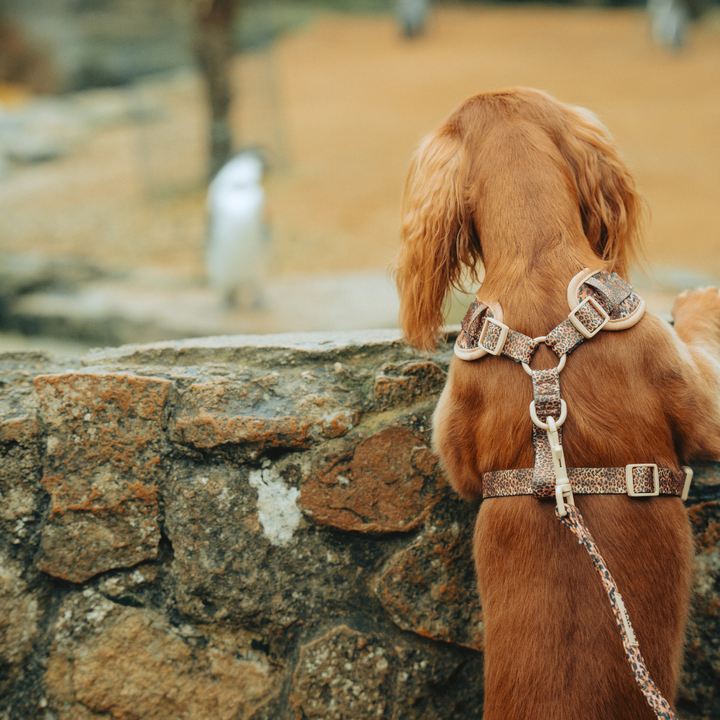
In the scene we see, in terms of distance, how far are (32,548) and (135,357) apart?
23.4 inches

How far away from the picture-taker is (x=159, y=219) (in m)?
11.8

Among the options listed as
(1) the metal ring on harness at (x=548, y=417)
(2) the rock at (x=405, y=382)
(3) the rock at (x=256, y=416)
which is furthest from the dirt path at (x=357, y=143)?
(1) the metal ring on harness at (x=548, y=417)

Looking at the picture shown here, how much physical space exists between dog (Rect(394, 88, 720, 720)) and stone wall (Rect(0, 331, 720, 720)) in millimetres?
309

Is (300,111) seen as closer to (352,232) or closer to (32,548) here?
(352,232)

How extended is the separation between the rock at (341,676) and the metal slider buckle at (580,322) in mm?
990

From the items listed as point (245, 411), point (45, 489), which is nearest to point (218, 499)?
point (245, 411)

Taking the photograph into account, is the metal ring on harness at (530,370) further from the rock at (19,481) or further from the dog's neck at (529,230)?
the rock at (19,481)

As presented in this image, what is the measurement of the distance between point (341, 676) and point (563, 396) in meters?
0.98

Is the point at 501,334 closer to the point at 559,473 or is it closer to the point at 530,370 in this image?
the point at 530,370

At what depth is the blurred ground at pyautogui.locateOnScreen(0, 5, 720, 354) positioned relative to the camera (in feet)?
27.2

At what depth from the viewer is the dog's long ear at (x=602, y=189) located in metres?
1.74

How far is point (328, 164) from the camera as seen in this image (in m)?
14.0

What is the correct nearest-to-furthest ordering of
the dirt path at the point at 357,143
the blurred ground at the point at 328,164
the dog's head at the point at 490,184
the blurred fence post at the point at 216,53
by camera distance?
1. the dog's head at the point at 490,184
2. the blurred ground at the point at 328,164
3. the dirt path at the point at 357,143
4. the blurred fence post at the point at 216,53

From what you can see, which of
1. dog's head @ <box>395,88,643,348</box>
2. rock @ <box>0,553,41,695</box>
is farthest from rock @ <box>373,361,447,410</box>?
rock @ <box>0,553,41,695</box>
